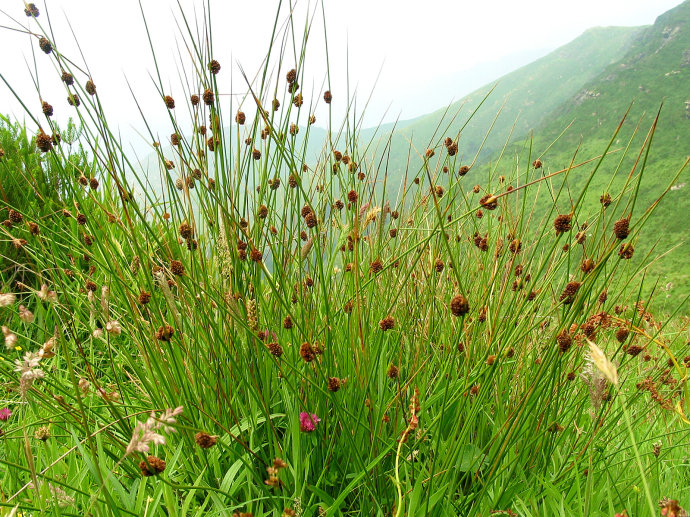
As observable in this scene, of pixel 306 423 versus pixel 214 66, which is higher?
pixel 214 66

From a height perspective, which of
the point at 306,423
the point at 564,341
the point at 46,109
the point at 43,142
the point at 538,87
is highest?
the point at 538,87

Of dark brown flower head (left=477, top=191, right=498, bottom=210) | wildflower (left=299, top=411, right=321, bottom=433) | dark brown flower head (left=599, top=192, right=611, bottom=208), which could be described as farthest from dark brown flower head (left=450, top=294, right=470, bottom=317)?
dark brown flower head (left=599, top=192, right=611, bottom=208)

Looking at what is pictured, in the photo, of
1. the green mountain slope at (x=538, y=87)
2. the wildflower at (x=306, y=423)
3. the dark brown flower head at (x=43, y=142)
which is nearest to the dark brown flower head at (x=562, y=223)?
the wildflower at (x=306, y=423)

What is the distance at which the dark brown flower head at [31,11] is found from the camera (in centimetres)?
139

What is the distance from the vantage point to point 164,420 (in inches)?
27.0

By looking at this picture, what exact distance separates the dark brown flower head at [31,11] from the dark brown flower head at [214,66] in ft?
1.99

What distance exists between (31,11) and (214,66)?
63 centimetres

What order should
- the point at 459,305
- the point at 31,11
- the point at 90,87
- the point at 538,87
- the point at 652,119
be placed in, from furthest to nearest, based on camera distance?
the point at 538,87
the point at 652,119
the point at 90,87
the point at 31,11
the point at 459,305

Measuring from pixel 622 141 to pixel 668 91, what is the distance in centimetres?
1403

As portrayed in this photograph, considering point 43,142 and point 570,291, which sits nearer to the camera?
point 570,291

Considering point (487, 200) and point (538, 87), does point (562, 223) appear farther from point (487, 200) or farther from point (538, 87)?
point (538, 87)

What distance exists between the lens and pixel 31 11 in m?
1.39

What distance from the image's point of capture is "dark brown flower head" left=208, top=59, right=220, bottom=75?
1.36 metres

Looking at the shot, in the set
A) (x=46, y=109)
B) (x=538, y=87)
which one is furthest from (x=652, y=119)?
(x=538, y=87)
